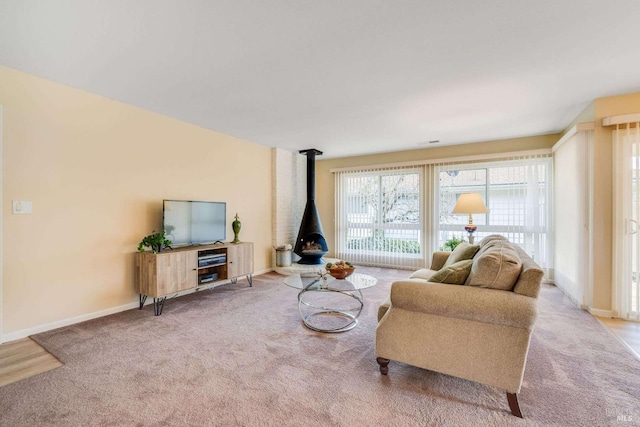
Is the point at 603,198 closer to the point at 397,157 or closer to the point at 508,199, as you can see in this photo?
the point at 508,199

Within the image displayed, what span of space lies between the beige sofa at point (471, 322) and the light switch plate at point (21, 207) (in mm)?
3294

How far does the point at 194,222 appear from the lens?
3824 millimetres

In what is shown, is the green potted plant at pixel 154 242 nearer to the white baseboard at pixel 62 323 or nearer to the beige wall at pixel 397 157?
the white baseboard at pixel 62 323

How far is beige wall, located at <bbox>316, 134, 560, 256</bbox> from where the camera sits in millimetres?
4629

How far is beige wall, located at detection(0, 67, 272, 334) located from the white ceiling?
263 mm

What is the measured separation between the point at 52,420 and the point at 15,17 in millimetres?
2498

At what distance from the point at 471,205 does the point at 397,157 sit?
85.3 inches

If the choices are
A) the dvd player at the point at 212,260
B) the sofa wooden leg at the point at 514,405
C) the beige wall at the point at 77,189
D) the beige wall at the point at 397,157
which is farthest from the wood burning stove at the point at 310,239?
the sofa wooden leg at the point at 514,405

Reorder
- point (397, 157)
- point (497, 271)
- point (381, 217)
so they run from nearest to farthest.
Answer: point (497, 271) < point (397, 157) < point (381, 217)

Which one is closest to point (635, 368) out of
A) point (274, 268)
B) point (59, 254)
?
point (274, 268)

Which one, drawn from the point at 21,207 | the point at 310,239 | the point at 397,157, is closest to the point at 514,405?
the point at 21,207

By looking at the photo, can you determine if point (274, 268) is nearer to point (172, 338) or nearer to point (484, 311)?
point (172, 338)

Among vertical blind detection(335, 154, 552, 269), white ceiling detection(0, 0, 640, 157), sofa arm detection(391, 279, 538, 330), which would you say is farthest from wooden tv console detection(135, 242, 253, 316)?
vertical blind detection(335, 154, 552, 269)

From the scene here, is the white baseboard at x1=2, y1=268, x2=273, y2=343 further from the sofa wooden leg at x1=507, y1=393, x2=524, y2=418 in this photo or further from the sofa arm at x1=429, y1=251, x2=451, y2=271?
the sofa wooden leg at x1=507, y1=393, x2=524, y2=418
